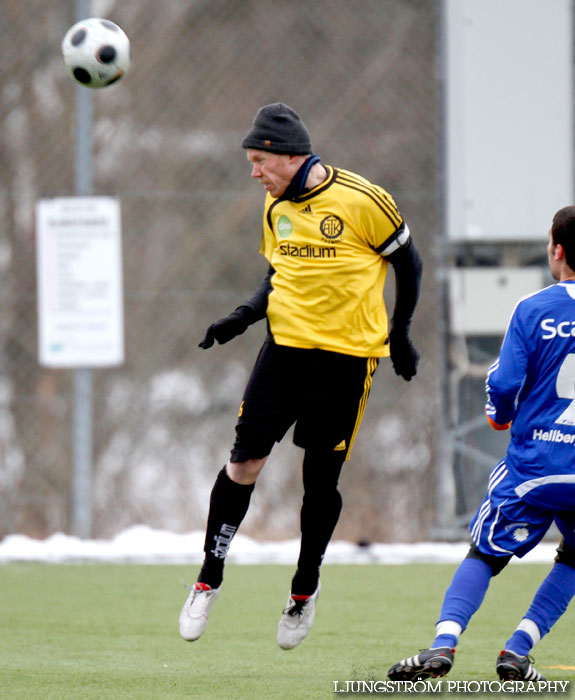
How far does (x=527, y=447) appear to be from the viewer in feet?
13.2

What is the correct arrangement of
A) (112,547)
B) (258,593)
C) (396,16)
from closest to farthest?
(258,593) < (112,547) < (396,16)

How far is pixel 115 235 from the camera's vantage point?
8656mm

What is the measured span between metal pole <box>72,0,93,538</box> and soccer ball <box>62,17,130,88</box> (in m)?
2.97

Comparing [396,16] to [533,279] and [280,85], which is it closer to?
[280,85]

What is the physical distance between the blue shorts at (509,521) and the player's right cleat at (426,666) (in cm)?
40

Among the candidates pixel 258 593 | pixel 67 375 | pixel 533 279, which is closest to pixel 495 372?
pixel 258 593

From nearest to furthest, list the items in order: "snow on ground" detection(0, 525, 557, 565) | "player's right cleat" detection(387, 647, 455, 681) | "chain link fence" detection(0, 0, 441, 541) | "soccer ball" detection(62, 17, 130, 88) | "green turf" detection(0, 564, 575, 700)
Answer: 1. "player's right cleat" detection(387, 647, 455, 681)
2. "green turf" detection(0, 564, 575, 700)
3. "soccer ball" detection(62, 17, 130, 88)
4. "snow on ground" detection(0, 525, 557, 565)
5. "chain link fence" detection(0, 0, 441, 541)

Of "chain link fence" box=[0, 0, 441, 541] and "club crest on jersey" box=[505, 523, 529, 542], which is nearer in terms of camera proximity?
"club crest on jersey" box=[505, 523, 529, 542]

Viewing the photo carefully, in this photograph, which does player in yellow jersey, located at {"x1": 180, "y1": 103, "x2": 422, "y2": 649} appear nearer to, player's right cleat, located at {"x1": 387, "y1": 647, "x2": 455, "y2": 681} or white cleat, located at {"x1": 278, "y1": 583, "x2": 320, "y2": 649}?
white cleat, located at {"x1": 278, "y1": 583, "x2": 320, "y2": 649}

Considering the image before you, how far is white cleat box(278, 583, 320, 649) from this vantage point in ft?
15.7

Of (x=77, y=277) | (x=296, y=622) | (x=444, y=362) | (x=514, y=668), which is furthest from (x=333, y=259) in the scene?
(x=77, y=277)

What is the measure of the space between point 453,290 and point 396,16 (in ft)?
6.60

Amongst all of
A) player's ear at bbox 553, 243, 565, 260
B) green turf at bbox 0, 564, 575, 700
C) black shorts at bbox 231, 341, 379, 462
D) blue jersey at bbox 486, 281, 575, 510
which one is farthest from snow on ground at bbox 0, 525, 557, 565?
player's ear at bbox 553, 243, 565, 260

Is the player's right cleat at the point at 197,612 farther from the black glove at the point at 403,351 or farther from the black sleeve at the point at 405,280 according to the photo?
the black sleeve at the point at 405,280
